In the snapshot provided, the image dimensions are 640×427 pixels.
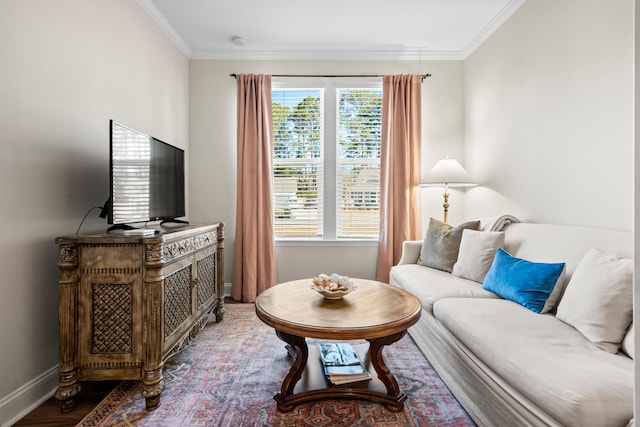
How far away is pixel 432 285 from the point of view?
7.34ft

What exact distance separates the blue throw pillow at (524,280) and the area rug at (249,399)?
670mm

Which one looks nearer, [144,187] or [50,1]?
[50,1]

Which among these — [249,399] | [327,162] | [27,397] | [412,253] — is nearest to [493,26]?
[327,162]

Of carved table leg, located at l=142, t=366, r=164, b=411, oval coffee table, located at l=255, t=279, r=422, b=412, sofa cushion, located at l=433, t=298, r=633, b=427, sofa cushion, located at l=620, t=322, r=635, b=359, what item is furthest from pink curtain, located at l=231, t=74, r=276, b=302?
sofa cushion, located at l=620, t=322, r=635, b=359

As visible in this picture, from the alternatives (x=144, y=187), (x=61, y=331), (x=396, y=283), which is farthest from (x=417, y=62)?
(x=61, y=331)

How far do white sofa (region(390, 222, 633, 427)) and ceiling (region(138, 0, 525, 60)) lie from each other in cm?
205

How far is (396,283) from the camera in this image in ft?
9.19

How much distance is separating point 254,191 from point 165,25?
1.77 metres

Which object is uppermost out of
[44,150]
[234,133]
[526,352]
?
[234,133]

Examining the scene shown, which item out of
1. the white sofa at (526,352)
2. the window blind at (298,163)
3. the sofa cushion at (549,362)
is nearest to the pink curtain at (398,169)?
the window blind at (298,163)

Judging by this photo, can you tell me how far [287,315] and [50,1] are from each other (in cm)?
214

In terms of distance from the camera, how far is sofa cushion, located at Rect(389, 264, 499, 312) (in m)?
2.05

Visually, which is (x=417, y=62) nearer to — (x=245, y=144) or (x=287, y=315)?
(x=245, y=144)

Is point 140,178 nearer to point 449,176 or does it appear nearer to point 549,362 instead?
point 549,362
